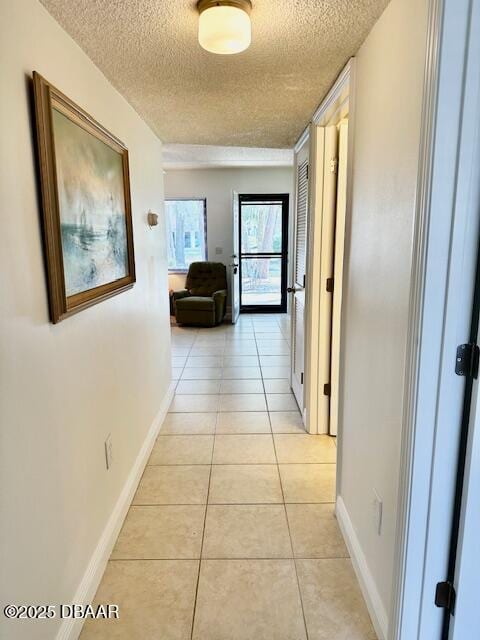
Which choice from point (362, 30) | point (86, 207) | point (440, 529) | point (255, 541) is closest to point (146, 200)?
point (86, 207)

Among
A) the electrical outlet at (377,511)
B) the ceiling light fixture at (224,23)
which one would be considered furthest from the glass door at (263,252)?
the electrical outlet at (377,511)

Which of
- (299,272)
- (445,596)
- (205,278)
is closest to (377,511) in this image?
(445,596)

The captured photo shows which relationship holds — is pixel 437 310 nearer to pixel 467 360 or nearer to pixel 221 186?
pixel 467 360

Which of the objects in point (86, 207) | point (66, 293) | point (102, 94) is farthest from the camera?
point (102, 94)

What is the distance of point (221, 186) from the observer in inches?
265

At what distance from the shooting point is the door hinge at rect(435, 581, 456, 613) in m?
1.19

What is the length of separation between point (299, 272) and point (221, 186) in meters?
4.01

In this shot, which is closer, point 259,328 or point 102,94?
point 102,94

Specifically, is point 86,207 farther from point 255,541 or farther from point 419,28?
point 255,541

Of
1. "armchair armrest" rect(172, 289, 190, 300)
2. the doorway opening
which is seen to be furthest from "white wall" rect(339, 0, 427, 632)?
"armchair armrest" rect(172, 289, 190, 300)

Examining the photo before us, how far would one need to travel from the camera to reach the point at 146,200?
267 centimetres

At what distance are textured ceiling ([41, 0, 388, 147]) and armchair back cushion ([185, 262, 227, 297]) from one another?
4.01 meters

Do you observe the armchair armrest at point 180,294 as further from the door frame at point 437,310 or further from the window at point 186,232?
the door frame at point 437,310

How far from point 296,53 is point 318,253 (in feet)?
3.99
